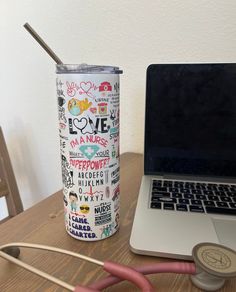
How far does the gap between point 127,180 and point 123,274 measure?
289 mm

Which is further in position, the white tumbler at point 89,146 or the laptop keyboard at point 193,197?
the laptop keyboard at point 193,197

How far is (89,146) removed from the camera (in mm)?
282

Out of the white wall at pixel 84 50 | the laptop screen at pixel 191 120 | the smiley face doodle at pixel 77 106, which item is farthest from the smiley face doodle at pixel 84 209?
the white wall at pixel 84 50

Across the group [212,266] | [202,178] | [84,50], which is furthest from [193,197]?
[84,50]

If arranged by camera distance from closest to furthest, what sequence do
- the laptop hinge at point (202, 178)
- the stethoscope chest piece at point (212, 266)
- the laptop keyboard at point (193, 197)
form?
the stethoscope chest piece at point (212, 266)
the laptop keyboard at point (193, 197)
the laptop hinge at point (202, 178)

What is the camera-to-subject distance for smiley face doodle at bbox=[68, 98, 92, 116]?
0.89 ft

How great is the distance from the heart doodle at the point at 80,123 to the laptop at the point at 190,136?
18 centimetres

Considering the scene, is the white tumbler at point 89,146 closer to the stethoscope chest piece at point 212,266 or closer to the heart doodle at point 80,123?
the heart doodle at point 80,123

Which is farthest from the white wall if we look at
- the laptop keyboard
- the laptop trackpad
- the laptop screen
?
the laptop trackpad

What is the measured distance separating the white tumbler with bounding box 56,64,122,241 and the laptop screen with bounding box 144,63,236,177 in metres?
0.22

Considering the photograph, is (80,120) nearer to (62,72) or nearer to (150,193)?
(62,72)

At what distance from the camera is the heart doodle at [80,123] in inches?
10.8

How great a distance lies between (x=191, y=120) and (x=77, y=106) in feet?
0.97

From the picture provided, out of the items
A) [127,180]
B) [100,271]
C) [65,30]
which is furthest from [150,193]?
[65,30]
